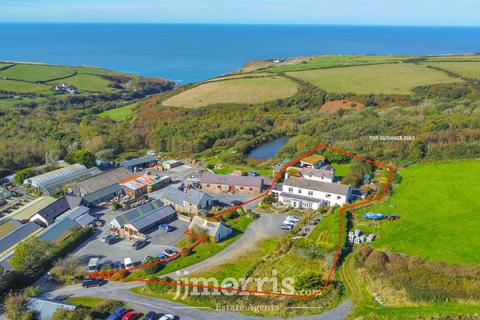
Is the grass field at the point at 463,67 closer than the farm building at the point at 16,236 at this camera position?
No

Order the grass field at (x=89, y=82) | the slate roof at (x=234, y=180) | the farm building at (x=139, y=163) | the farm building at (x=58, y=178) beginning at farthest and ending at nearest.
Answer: the grass field at (x=89, y=82) → the farm building at (x=139, y=163) → the slate roof at (x=234, y=180) → the farm building at (x=58, y=178)

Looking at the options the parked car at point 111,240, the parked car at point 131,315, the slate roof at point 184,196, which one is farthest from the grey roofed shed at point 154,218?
the parked car at point 131,315

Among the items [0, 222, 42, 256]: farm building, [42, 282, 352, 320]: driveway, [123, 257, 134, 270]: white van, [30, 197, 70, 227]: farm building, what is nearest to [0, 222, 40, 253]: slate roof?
[0, 222, 42, 256]: farm building

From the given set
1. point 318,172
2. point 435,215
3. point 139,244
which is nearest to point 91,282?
point 139,244

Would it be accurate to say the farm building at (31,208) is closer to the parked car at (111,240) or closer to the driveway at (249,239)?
the parked car at (111,240)

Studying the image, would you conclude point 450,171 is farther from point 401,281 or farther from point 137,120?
point 137,120

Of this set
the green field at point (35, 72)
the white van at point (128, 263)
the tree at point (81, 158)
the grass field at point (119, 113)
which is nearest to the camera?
the white van at point (128, 263)
